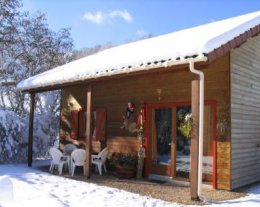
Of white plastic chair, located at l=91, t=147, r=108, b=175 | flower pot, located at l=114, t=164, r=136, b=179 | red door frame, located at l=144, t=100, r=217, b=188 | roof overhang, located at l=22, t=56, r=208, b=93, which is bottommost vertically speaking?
flower pot, located at l=114, t=164, r=136, b=179

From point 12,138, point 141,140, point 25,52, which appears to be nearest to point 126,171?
point 141,140

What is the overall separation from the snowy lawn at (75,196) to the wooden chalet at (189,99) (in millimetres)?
903

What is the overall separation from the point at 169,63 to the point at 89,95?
2.89 metres

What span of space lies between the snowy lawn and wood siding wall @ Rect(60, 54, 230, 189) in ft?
3.99

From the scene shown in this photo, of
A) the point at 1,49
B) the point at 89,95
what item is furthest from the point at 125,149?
the point at 1,49

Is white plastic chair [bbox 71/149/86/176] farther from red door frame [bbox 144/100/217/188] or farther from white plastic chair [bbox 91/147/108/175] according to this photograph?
red door frame [bbox 144/100/217/188]

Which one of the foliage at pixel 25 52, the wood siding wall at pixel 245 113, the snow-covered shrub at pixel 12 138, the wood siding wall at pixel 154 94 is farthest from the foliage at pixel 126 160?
the foliage at pixel 25 52

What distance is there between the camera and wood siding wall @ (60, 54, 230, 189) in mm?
8586

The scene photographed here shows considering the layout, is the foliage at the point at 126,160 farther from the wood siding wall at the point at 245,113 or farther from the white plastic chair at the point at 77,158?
the wood siding wall at the point at 245,113

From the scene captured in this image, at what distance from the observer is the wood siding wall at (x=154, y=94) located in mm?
8586

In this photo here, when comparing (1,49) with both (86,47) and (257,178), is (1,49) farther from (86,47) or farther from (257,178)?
(257,178)

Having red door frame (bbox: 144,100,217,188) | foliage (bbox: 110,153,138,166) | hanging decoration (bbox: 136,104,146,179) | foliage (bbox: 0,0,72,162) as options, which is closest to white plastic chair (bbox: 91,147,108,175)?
foliage (bbox: 110,153,138,166)

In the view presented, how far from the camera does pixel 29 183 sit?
8.58m

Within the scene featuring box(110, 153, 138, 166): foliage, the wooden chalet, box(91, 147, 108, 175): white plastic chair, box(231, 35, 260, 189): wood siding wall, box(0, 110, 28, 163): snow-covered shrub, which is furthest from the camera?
box(0, 110, 28, 163): snow-covered shrub
